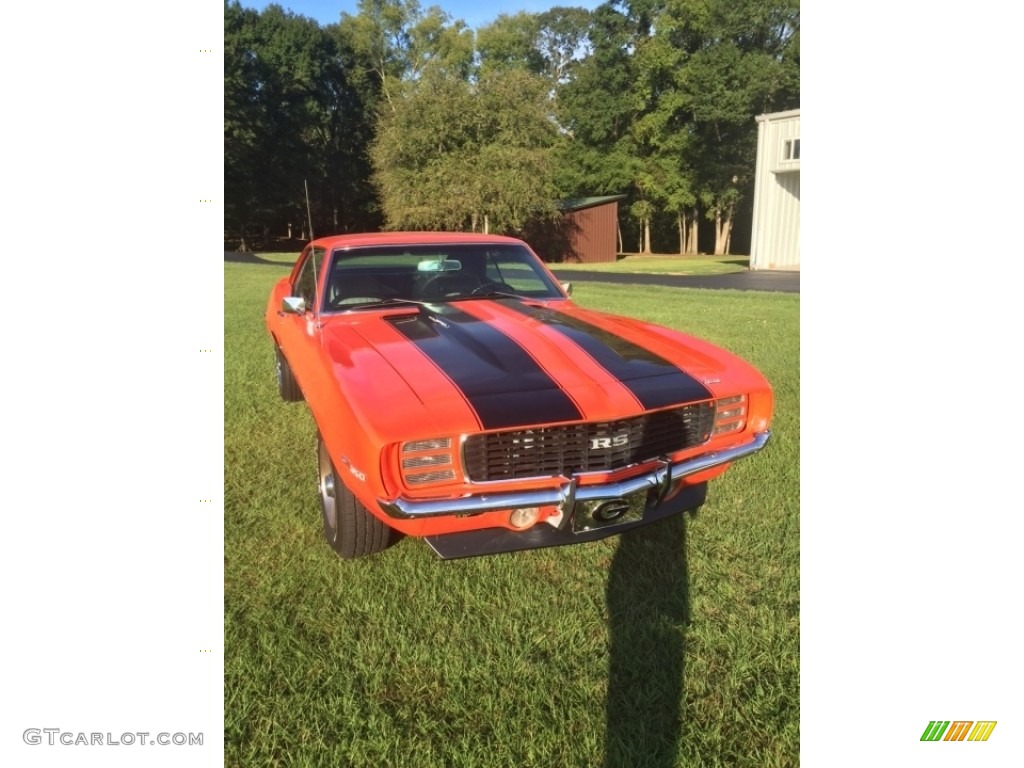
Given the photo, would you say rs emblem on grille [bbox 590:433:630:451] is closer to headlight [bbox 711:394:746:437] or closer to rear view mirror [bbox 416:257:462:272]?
headlight [bbox 711:394:746:437]

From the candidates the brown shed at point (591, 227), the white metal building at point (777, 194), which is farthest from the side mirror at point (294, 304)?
the white metal building at point (777, 194)

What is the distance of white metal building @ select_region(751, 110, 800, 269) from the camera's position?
160 centimetres

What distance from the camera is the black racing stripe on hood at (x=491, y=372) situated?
147 centimetres

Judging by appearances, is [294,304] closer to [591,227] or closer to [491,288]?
[491,288]

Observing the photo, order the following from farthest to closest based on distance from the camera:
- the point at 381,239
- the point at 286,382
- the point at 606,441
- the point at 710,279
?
1. the point at 286,382
2. the point at 710,279
3. the point at 381,239
4. the point at 606,441

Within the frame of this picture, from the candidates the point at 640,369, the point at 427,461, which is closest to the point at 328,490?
the point at 427,461

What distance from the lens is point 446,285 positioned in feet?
7.52

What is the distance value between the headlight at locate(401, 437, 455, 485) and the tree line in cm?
80

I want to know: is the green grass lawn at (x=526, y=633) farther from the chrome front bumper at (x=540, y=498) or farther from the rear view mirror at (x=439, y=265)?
the rear view mirror at (x=439, y=265)

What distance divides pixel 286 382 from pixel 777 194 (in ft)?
6.49

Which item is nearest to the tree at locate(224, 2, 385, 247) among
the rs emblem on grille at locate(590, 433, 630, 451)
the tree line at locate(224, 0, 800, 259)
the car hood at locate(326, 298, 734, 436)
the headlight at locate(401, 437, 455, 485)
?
the tree line at locate(224, 0, 800, 259)
